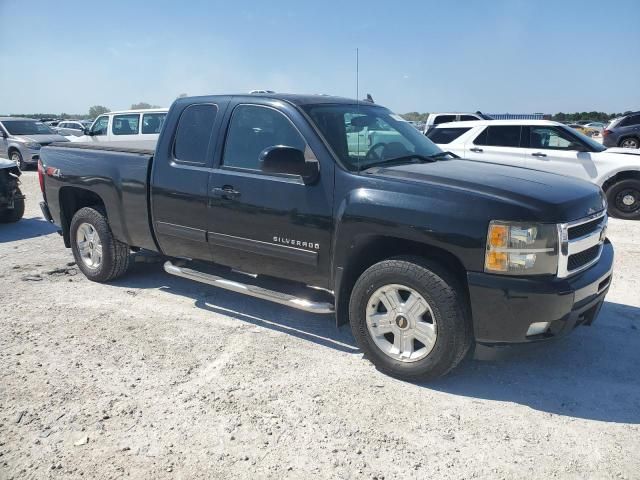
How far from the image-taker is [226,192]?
4234 mm

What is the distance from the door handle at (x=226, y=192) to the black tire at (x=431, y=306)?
4.08ft

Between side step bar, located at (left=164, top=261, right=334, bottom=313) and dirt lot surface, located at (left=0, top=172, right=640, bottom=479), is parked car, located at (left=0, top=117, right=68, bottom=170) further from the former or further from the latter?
side step bar, located at (left=164, top=261, right=334, bottom=313)

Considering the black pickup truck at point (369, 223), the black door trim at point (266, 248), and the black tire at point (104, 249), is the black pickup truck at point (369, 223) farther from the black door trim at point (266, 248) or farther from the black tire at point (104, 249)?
the black tire at point (104, 249)

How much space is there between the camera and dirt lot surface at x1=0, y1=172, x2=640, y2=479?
2.74 meters

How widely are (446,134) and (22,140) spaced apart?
14.2 metres

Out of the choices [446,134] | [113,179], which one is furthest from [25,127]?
[113,179]

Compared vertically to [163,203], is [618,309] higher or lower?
lower

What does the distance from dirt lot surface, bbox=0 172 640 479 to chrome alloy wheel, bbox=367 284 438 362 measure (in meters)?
0.23

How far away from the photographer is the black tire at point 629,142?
54.7 feet

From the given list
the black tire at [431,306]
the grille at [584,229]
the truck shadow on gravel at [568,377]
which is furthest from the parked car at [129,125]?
the grille at [584,229]

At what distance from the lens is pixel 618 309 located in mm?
4816

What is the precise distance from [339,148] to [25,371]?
8.79 ft

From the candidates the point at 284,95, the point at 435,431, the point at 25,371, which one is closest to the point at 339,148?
the point at 284,95

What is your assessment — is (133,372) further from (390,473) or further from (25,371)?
(390,473)
